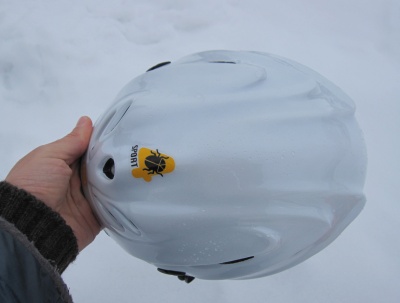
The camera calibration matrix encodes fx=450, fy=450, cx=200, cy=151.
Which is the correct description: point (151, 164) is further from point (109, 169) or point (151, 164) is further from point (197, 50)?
point (197, 50)

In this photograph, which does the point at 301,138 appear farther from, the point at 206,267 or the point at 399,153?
the point at 399,153

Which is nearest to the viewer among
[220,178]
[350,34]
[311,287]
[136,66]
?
[220,178]

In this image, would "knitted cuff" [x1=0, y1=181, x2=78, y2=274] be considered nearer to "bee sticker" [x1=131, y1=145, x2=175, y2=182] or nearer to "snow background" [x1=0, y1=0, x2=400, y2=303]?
"bee sticker" [x1=131, y1=145, x2=175, y2=182]

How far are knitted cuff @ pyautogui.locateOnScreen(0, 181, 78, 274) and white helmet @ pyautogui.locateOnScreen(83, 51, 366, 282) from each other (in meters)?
0.12

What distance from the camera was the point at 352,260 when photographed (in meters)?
1.48

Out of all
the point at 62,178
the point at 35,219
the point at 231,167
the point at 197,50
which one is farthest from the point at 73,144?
the point at 197,50

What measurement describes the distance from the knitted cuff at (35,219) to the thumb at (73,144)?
164 mm

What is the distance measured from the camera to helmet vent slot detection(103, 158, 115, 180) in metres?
0.95

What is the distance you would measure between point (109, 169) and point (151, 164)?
148mm

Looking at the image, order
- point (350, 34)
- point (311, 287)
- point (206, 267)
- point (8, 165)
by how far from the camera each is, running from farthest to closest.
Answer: point (350, 34) < point (8, 165) < point (311, 287) < point (206, 267)

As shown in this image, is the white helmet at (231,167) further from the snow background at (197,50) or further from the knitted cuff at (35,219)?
the snow background at (197,50)

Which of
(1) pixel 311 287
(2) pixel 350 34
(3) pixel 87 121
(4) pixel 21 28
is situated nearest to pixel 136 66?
(4) pixel 21 28

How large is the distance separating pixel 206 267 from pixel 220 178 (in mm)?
228

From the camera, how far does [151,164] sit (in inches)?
33.6
